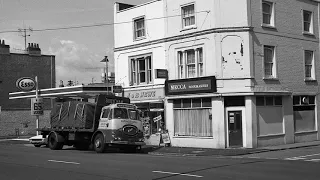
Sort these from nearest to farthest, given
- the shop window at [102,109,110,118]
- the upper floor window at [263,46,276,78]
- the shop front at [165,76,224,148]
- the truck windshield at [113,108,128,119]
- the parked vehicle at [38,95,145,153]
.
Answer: the parked vehicle at [38,95,145,153], the truck windshield at [113,108,128,119], the shop window at [102,109,110,118], the shop front at [165,76,224,148], the upper floor window at [263,46,276,78]

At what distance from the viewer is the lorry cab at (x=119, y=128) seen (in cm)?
2378

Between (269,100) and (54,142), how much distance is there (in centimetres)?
1400

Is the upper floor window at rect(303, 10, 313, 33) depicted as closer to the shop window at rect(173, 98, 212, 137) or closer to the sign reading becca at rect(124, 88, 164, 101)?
the shop window at rect(173, 98, 212, 137)

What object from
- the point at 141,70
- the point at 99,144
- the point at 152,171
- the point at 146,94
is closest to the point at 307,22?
the point at 141,70

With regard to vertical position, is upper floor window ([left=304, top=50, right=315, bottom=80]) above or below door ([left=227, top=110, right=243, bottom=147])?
above

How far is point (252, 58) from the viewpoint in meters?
25.4

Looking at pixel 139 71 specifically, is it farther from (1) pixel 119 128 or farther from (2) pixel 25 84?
(2) pixel 25 84

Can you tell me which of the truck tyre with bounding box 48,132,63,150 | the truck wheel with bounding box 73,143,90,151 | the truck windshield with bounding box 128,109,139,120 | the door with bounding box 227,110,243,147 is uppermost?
the truck windshield with bounding box 128,109,139,120

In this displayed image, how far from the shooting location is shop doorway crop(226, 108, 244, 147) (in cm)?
2531

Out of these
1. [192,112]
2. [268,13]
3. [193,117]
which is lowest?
[193,117]

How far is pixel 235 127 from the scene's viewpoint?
2541 centimetres

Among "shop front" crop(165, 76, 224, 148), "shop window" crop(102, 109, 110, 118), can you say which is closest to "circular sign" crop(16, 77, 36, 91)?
"shop front" crop(165, 76, 224, 148)

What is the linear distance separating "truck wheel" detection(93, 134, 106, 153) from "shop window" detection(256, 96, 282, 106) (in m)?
9.40

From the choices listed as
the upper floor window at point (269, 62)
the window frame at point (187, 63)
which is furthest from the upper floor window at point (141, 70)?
the upper floor window at point (269, 62)
